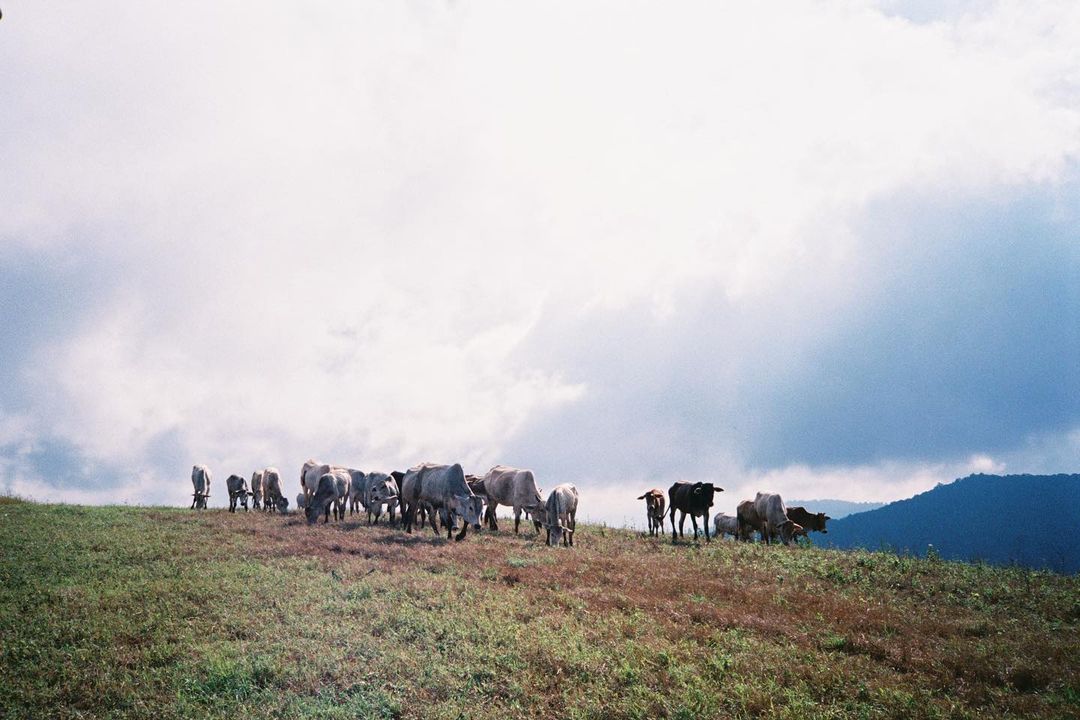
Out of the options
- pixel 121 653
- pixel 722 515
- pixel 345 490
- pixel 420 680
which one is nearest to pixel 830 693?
pixel 420 680

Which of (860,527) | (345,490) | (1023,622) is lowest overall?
(860,527)

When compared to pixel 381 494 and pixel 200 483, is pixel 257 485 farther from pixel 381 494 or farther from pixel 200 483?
pixel 381 494

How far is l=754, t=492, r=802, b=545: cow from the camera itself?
3326 centimetres

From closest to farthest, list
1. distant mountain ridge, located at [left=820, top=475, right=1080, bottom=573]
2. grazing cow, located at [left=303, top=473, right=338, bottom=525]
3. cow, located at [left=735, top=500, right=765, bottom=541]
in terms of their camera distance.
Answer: grazing cow, located at [left=303, top=473, right=338, bottom=525] → cow, located at [left=735, top=500, right=765, bottom=541] → distant mountain ridge, located at [left=820, top=475, right=1080, bottom=573]

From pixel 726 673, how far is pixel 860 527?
220 m

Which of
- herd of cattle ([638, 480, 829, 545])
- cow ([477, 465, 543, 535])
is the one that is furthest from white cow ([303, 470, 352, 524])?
herd of cattle ([638, 480, 829, 545])

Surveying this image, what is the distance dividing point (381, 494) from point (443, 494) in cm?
829

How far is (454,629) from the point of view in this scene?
12.3 meters

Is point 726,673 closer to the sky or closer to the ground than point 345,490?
closer to the ground

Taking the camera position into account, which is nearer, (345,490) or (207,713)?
(207,713)

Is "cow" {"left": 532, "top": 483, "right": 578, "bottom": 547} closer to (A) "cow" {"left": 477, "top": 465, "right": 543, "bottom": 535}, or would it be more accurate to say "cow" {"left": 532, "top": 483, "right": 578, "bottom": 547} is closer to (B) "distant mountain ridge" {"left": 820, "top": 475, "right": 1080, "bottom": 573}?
(A) "cow" {"left": 477, "top": 465, "right": 543, "bottom": 535}

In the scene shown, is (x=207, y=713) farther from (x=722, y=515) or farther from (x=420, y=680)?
(x=722, y=515)

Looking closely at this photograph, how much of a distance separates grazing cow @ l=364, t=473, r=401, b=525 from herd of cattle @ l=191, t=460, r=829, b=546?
57 millimetres

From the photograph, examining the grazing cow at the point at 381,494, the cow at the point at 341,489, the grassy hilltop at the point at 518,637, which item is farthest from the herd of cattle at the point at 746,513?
the cow at the point at 341,489
